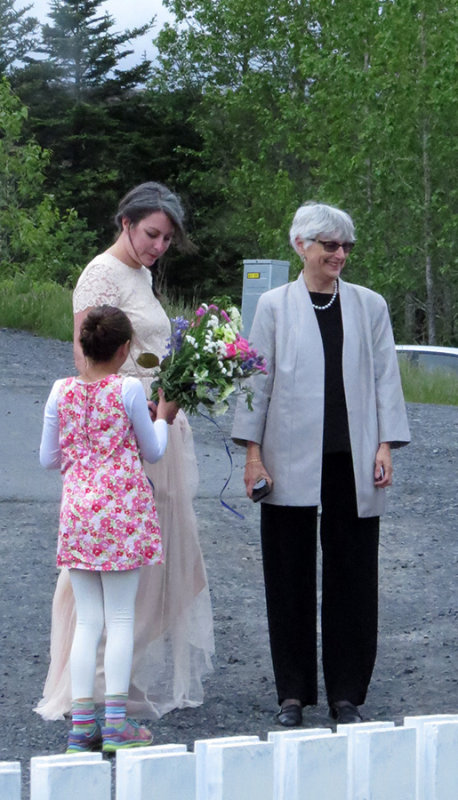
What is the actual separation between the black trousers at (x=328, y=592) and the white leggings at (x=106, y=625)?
686 millimetres

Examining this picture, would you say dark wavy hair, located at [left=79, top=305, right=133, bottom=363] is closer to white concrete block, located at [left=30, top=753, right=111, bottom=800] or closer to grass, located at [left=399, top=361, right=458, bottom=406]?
white concrete block, located at [left=30, top=753, right=111, bottom=800]

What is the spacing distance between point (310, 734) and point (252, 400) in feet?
8.54

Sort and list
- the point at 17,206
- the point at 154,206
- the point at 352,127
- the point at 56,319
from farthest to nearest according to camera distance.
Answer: the point at 352,127 → the point at 17,206 → the point at 56,319 → the point at 154,206

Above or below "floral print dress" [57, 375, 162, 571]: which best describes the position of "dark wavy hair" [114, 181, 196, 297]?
above

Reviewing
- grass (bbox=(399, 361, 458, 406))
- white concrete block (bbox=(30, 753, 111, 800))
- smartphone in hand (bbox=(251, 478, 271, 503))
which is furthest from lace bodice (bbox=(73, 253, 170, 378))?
grass (bbox=(399, 361, 458, 406))

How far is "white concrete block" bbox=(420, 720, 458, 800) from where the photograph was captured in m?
2.34

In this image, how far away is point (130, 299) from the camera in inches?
189

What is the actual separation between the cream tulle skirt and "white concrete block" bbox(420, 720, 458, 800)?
104 inches

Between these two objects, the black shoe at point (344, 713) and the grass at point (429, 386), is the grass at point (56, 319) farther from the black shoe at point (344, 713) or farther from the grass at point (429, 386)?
the black shoe at point (344, 713)

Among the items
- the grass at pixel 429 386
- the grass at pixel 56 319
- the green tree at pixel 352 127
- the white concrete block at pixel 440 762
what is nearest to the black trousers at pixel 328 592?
the white concrete block at pixel 440 762

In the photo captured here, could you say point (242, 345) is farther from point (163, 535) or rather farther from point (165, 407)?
point (163, 535)

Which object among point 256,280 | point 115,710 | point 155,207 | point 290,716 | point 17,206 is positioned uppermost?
point 17,206

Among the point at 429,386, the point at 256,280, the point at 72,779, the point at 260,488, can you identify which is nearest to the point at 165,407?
the point at 260,488

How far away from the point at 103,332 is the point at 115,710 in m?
1.27
